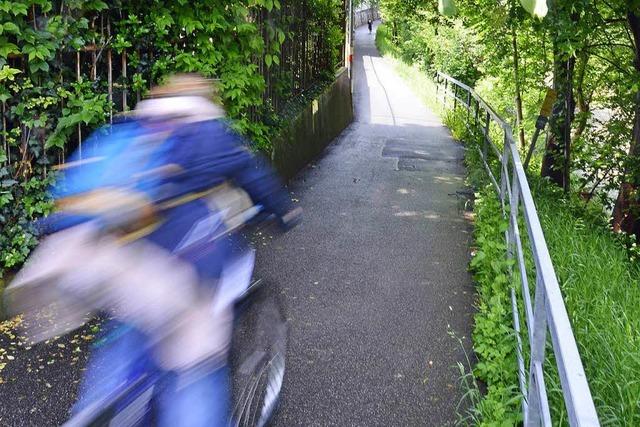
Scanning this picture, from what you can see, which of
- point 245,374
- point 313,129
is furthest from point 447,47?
point 245,374

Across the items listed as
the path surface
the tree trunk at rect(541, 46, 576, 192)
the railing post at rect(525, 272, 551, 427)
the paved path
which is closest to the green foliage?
the tree trunk at rect(541, 46, 576, 192)

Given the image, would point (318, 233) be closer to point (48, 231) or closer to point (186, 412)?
point (48, 231)

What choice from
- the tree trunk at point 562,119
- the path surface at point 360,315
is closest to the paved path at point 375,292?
the path surface at point 360,315

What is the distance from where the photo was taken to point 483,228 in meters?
6.61

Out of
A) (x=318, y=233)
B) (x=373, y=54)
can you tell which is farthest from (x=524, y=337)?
(x=373, y=54)

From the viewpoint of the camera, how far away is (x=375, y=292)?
5.39 m

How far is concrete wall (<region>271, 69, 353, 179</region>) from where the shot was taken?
9102 mm

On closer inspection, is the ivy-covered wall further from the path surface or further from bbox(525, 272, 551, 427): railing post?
bbox(525, 272, 551, 427): railing post

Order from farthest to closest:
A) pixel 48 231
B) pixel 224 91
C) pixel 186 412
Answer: pixel 224 91
pixel 48 231
pixel 186 412

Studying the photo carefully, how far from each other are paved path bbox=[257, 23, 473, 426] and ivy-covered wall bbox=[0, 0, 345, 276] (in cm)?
164

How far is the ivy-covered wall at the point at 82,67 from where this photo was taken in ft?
14.7

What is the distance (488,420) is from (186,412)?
1.62 meters

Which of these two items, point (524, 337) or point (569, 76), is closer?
point (524, 337)

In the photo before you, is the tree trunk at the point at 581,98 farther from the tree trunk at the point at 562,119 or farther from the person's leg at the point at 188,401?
the person's leg at the point at 188,401
